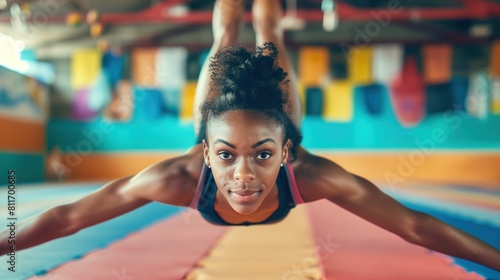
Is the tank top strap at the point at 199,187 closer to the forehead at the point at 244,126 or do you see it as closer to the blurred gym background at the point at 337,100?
the forehead at the point at 244,126

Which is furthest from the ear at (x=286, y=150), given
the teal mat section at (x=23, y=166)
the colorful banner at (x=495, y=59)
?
the colorful banner at (x=495, y=59)

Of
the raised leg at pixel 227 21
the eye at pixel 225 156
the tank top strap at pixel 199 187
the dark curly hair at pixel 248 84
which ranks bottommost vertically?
the tank top strap at pixel 199 187

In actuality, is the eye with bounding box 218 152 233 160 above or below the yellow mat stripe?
above

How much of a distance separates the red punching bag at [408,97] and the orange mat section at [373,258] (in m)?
4.46

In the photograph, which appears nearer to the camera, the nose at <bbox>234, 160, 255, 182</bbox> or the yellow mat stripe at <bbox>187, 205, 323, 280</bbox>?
the nose at <bbox>234, 160, 255, 182</bbox>

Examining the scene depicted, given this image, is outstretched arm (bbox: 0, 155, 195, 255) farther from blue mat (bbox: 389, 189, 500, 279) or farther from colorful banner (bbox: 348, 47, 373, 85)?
colorful banner (bbox: 348, 47, 373, 85)

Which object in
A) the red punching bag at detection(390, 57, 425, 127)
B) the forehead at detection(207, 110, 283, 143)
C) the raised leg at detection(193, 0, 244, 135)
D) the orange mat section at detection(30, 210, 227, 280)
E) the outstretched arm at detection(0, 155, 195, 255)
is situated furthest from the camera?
the red punching bag at detection(390, 57, 425, 127)

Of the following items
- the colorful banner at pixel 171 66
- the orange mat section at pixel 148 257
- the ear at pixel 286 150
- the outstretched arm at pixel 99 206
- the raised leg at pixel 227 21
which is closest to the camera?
the ear at pixel 286 150

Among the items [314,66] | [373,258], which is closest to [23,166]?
[314,66]

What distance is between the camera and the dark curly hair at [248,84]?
122 cm

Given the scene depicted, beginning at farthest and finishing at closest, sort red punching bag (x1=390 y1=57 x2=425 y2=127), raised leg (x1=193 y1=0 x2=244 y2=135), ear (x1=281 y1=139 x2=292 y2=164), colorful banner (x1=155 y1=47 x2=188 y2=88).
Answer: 1. red punching bag (x1=390 y1=57 x2=425 y2=127)
2. colorful banner (x1=155 y1=47 x2=188 y2=88)
3. raised leg (x1=193 y1=0 x2=244 y2=135)
4. ear (x1=281 y1=139 x2=292 y2=164)

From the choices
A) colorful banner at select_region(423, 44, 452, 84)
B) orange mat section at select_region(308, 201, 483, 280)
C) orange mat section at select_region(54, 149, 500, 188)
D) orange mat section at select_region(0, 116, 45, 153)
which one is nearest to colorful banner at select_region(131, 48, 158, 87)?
orange mat section at select_region(54, 149, 500, 188)

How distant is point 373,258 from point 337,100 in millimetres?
5091

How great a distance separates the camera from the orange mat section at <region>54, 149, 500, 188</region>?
256 inches
